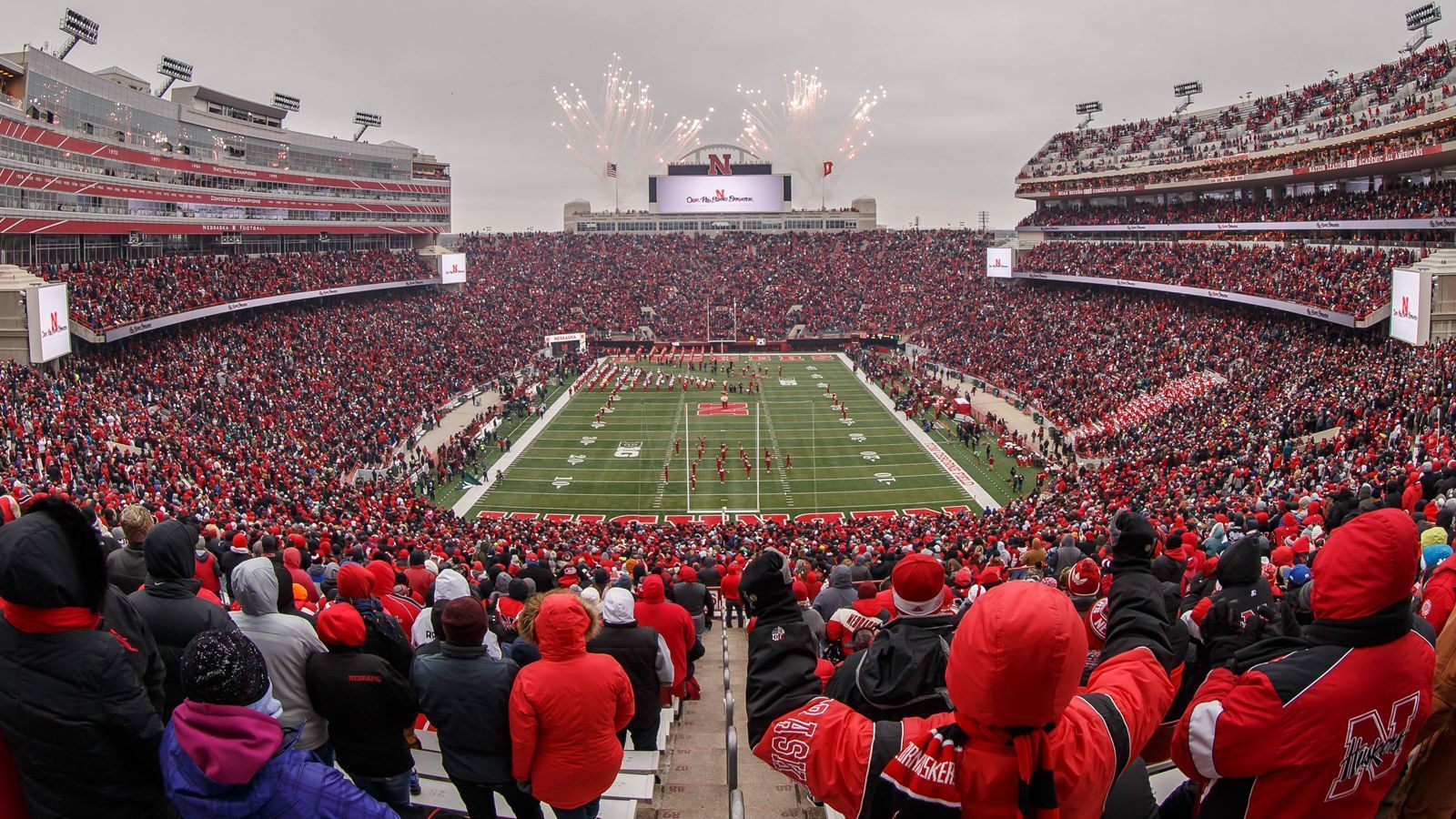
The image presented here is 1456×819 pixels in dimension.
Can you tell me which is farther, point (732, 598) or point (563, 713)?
point (732, 598)

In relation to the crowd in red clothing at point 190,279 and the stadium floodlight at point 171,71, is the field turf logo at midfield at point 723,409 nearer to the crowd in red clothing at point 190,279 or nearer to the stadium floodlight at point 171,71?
the crowd in red clothing at point 190,279

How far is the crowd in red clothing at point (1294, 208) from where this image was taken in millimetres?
34750

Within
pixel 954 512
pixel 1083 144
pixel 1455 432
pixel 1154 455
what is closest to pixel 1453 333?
pixel 1154 455

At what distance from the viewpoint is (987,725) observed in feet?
8.27

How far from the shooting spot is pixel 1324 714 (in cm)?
305

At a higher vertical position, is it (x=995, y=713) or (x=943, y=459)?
(x=995, y=713)

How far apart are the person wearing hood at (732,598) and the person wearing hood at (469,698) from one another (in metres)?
5.96

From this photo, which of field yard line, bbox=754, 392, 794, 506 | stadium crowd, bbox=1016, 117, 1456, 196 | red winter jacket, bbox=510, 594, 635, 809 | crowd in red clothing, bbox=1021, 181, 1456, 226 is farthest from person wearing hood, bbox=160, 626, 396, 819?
stadium crowd, bbox=1016, 117, 1456, 196

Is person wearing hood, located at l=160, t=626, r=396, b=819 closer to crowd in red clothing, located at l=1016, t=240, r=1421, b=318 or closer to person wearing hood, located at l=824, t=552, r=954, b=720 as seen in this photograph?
person wearing hood, located at l=824, t=552, r=954, b=720

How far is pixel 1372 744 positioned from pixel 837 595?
19.8ft

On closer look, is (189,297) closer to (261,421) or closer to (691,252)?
(261,421)

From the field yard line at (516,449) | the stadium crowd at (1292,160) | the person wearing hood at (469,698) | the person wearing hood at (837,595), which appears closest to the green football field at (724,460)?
the field yard line at (516,449)

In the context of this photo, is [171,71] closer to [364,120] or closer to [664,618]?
[364,120]

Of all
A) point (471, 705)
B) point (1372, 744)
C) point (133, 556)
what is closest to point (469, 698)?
point (471, 705)
